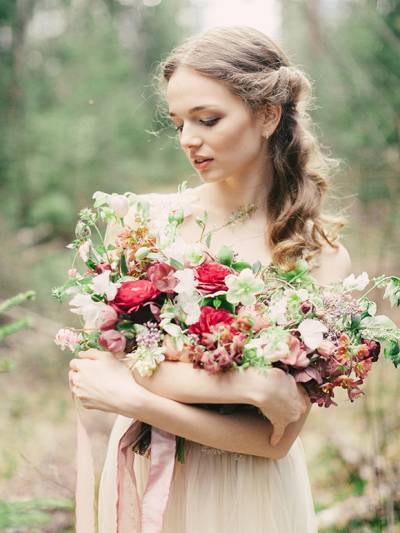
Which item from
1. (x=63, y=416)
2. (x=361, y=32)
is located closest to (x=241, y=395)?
(x=63, y=416)

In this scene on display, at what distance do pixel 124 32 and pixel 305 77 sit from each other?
774cm

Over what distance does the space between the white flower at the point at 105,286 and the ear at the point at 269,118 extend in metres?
0.89

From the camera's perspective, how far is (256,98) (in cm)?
211

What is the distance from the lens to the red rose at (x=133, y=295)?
1575 millimetres

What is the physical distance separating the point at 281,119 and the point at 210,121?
437 mm

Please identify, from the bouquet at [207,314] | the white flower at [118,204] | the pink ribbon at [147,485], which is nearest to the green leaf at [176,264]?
the bouquet at [207,314]

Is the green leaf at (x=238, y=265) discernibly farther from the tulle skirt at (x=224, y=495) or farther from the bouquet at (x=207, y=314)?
the tulle skirt at (x=224, y=495)

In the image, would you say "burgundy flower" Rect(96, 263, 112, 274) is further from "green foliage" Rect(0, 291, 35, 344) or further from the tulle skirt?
the tulle skirt

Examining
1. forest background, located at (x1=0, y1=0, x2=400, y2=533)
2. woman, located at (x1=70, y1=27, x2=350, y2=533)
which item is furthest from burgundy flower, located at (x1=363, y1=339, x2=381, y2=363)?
forest background, located at (x1=0, y1=0, x2=400, y2=533)

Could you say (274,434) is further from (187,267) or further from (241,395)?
(187,267)

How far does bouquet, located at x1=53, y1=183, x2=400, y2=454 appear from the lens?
5.01 feet

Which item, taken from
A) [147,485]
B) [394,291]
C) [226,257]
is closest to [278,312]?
[226,257]

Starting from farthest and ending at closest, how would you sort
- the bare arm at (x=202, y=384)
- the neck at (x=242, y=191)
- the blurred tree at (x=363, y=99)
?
the blurred tree at (x=363, y=99)
the neck at (x=242, y=191)
the bare arm at (x=202, y=384)

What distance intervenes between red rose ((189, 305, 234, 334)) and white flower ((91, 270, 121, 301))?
0.71 feet
